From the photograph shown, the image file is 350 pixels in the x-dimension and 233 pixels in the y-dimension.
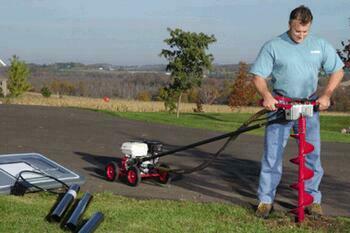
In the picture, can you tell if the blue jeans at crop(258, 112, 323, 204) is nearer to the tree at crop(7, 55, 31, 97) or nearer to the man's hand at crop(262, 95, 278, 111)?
the man's hand at crop(262, 95, 278, 111)

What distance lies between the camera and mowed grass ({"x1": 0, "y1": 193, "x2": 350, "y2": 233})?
5.04 m

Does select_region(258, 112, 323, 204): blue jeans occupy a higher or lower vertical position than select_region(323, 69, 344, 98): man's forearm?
lower

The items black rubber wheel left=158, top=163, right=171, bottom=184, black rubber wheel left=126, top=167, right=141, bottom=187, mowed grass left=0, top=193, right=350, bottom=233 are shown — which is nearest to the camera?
mowed grass left=0, top=193, right=350, bottom=233

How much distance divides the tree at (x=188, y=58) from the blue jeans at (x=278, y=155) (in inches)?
681

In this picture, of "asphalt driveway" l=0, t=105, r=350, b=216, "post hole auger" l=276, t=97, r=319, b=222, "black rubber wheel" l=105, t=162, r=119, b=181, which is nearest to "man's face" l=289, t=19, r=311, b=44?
"post hole auger" l=276, t=97, r=319, b=222

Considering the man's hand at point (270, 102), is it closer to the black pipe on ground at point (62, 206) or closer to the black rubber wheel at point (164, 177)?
the black pipe on ground at point (62, 206)

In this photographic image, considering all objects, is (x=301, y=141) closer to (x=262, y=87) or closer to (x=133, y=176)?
(x=262, y=87)

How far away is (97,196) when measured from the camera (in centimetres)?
627

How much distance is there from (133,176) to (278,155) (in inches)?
78.8

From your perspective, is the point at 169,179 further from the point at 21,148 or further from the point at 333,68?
the point at 21,148

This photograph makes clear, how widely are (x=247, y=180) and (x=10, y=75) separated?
3830 cm

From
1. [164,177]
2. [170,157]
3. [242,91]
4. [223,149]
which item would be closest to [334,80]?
[223,149]

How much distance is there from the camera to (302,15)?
17.6ft

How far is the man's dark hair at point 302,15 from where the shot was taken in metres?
5.36
